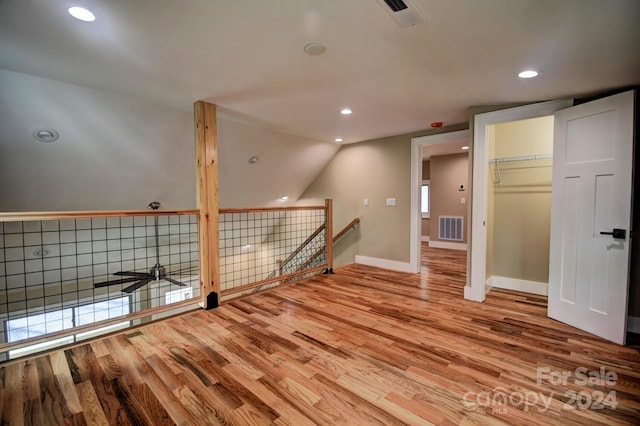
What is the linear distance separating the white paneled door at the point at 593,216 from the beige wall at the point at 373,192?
5.17ft

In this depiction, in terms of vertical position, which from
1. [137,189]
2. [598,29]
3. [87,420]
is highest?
[598,29]

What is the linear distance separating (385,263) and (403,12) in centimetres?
404

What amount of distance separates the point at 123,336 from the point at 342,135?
3.99 m

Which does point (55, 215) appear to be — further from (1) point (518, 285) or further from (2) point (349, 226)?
(1) point (518, 285)

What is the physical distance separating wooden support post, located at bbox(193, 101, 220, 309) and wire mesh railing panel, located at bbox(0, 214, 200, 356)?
0.43 meters

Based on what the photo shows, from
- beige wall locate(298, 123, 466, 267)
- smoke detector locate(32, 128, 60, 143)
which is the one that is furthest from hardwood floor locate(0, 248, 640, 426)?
smoke detector locate(32, 128, 60, 143)

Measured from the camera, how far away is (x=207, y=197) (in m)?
3.17

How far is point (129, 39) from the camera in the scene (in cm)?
194

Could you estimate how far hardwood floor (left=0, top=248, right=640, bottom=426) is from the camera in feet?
5.33

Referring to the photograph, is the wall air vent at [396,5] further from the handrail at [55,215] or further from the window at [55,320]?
the window at [55,320]

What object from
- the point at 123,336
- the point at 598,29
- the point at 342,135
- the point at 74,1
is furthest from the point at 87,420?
the point at 342,135

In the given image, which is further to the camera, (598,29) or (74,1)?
(598,29)

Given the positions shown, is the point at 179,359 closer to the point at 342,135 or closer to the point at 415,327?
the point at 415,327

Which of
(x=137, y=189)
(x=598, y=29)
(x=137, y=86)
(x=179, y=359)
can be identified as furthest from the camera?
(x=137, y=189)
